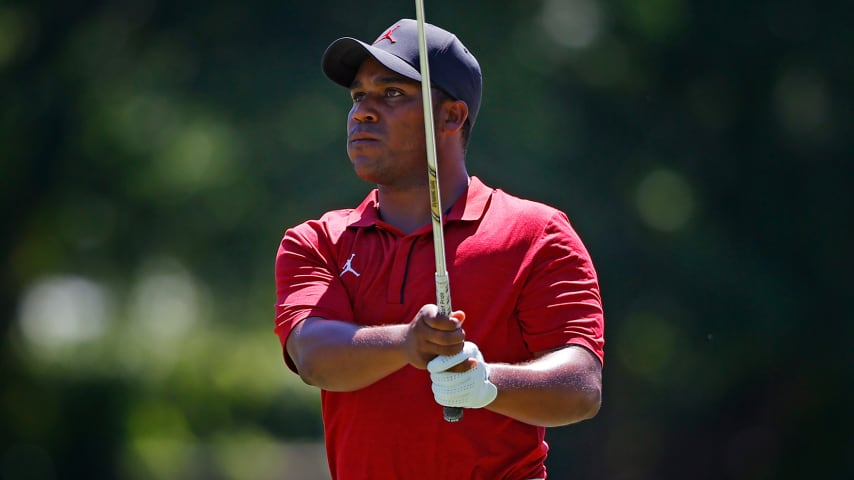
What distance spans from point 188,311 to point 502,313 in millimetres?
5877

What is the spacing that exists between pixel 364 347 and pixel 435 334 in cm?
26

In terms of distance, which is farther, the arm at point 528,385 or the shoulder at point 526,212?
the shoulder at point 526,212

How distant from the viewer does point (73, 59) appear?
27.4 feet

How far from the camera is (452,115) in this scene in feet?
8.94

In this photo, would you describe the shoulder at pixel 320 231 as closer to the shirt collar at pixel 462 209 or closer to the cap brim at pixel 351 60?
the shirt collar at pixel 462 209

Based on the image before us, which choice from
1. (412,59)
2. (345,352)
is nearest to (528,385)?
(345,352)

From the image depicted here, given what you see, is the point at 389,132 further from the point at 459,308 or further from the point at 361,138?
the point at 459,308

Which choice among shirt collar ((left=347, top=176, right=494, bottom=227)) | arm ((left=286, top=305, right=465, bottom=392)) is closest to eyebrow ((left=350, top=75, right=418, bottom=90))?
shirt collar ((left=347, top=176, right=494, bottom=227))

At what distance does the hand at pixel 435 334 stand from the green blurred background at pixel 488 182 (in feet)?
17.4

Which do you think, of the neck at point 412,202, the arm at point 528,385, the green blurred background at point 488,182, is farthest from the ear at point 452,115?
the green blurred background at point 488,182

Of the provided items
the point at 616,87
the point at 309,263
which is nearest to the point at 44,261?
the point at 616,87

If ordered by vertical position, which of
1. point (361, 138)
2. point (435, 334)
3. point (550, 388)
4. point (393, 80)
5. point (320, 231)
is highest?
point (393, 80)

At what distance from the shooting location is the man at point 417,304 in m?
2.36

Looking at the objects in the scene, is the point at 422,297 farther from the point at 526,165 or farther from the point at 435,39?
the point at 526,165
